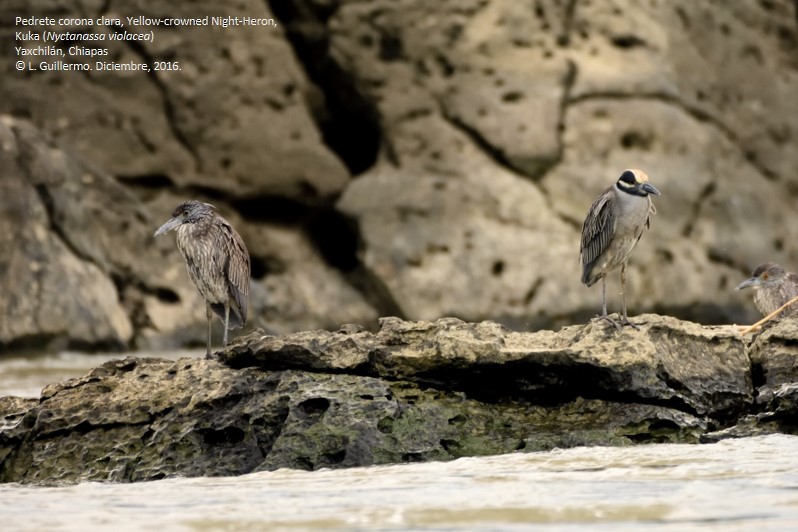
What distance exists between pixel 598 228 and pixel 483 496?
2761mm

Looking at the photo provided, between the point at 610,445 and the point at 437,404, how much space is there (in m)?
0.81

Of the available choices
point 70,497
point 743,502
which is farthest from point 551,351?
point 70,497

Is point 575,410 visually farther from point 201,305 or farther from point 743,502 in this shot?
point 201,305

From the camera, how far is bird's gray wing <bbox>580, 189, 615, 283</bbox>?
8.10 meters

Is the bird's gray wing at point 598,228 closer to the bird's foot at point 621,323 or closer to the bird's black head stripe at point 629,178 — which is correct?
the bird's black head stripe at point 629,178

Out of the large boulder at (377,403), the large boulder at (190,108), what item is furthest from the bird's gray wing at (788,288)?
the large boulder at (190,108)

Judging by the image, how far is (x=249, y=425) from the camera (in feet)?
21.5

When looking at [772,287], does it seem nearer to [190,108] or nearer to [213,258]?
[213,258]

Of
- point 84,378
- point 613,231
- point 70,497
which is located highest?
point 613,231

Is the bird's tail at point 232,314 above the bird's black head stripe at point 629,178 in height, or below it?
below

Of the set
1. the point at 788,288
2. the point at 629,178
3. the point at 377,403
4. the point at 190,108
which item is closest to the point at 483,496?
the point at 377,403

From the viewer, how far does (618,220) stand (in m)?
8.05

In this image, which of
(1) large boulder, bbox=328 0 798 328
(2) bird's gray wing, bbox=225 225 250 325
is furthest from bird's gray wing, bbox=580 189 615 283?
(1) large boulder, bbox=328 0 798 328

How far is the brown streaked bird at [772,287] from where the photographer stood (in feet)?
33.8
